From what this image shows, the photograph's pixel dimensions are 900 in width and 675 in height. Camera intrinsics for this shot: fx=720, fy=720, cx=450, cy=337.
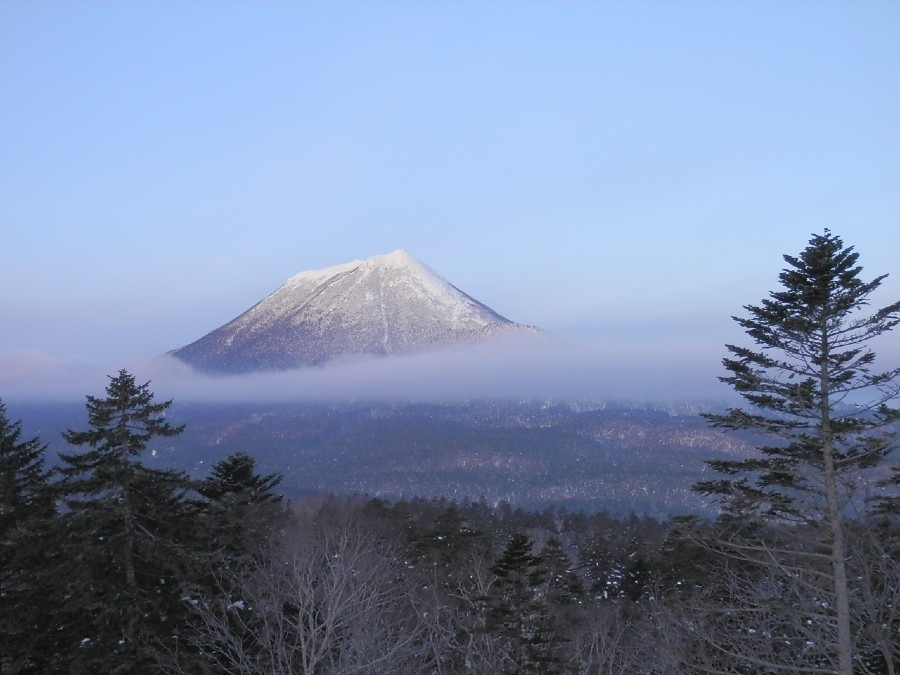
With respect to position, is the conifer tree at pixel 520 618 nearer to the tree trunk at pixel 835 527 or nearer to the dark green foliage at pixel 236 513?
the dark green foliage at pixel 236 513

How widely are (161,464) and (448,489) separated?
244ft

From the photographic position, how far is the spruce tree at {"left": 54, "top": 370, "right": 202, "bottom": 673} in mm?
15141

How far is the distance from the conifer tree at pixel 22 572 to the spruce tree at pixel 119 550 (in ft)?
2.00

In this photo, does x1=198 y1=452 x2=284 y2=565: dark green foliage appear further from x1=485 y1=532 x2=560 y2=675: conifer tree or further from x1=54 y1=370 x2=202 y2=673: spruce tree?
x1=485 y1=532 x2=560 y2=675: conifer tree

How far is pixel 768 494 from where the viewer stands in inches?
492

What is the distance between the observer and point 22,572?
16.4 metres

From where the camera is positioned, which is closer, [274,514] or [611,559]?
[274,514]

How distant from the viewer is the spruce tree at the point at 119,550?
15.1 m

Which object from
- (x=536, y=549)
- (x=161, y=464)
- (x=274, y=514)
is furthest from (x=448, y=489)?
(x=274, y=514)

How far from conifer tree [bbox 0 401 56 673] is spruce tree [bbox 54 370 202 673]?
2.00 feet

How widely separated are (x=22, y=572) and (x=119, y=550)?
251cm

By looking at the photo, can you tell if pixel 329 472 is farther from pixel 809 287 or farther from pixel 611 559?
pixel 809 287

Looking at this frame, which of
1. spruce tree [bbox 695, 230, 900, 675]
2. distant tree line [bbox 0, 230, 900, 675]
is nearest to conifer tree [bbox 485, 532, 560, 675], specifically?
distant tree line [bbox 0, 230, 900, 675]

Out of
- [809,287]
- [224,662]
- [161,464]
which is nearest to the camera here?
[809,287]
